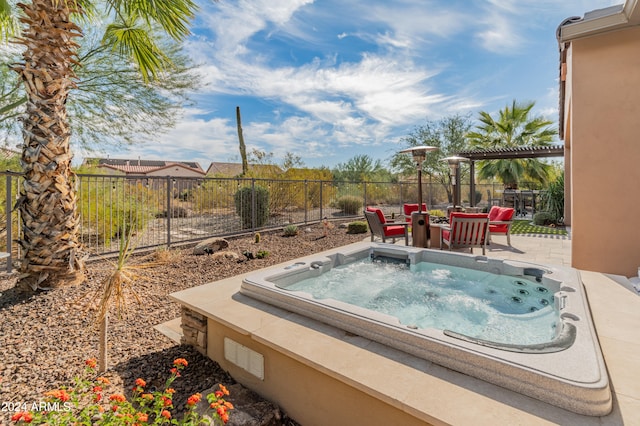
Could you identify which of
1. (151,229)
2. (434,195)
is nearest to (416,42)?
(151,229)

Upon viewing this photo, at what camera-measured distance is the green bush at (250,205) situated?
31.0 ft

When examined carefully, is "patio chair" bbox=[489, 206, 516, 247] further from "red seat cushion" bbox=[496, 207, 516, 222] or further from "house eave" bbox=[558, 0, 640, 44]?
"house eave" bbox=[558, 0, 640, 44]

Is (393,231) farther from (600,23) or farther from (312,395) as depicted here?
(312,395)

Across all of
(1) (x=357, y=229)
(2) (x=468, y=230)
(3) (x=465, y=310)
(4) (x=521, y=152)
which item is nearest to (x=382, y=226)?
(2) (x=468, y=230)

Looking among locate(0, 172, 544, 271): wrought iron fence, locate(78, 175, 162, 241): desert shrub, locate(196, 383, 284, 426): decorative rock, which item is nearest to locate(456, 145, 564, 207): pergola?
locate(0, 172, 544, 271): wrought iron fence

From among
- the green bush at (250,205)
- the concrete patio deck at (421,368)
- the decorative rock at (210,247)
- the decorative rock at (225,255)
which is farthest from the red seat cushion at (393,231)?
the green bush at (250,205)

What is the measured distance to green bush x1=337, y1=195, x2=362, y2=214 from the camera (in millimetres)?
13641

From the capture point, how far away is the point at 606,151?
4.18 m

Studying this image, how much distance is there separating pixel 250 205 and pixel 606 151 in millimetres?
8198

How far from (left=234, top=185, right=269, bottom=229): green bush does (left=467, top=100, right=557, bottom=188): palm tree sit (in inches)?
413

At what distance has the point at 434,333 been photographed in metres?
2.08

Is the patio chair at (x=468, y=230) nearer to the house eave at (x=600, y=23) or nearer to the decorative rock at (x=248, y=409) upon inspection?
the house eave at (x=600, y=23)

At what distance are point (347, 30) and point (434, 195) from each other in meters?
12.6

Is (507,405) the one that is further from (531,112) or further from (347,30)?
(531,112)
